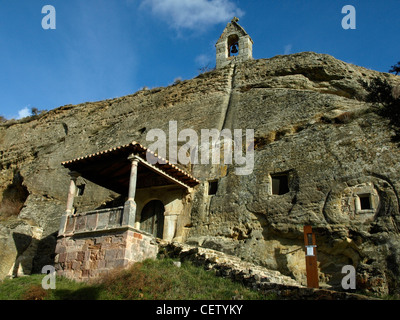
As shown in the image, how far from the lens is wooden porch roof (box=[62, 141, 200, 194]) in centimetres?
1252

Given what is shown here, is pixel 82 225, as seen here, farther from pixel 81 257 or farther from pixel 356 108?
pixel 356 108

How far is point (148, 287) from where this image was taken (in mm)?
9336

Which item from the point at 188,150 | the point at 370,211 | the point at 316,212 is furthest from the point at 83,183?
the point at 370,211

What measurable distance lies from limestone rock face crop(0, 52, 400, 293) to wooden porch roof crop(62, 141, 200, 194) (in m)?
0.97

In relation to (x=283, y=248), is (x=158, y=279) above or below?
below

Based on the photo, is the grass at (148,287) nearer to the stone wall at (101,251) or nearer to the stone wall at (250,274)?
the stone wall at (250,274)

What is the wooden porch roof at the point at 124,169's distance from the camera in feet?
41.1

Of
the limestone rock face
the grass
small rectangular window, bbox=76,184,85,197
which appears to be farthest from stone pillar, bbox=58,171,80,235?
small rectangular window, bbox=76,184,85,197

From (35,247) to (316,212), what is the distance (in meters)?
11.4

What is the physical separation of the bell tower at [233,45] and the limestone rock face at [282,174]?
103 cm

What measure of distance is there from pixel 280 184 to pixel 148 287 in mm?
5313

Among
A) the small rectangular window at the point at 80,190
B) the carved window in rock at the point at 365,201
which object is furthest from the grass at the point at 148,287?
the small rectangular window at the point at 80,190

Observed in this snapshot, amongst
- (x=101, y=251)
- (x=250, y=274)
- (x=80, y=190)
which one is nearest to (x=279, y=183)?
(x=250, y=274)
